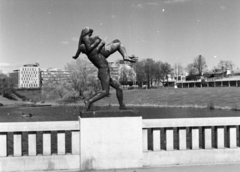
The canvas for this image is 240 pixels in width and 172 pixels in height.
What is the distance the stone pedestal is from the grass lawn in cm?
4282

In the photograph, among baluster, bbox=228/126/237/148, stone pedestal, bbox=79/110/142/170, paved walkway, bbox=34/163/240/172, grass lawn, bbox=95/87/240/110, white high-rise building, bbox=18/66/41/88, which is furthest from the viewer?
white high-rise building, bbox=18/66/41/88

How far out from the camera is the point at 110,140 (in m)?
6.04

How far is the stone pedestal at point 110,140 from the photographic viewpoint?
5973mm

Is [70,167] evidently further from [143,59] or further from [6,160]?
[143,59]

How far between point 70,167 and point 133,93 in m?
69.9

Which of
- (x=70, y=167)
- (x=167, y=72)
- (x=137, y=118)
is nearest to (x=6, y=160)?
(x=70, y=167)

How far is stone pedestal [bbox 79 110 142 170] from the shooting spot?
597cm

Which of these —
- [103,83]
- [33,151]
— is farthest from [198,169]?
[33,151]

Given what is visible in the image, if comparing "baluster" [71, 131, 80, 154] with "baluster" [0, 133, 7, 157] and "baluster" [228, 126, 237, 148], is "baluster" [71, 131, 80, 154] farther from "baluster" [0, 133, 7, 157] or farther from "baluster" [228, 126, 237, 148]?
"baluster" [228, 126, 237, 148]

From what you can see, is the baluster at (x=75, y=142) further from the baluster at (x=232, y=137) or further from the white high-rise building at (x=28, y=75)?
the white high-rise building at (x=28, y=75)

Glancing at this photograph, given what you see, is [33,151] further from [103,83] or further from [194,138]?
[194,138]

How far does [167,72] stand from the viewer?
112 metres

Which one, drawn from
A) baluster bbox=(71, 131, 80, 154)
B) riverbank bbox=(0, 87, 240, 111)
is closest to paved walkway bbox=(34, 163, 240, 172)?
baluster bbox=(71, 131, 80, 154)

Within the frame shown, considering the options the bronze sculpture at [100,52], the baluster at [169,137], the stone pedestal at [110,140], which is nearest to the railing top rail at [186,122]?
the baluster at [169,137]
